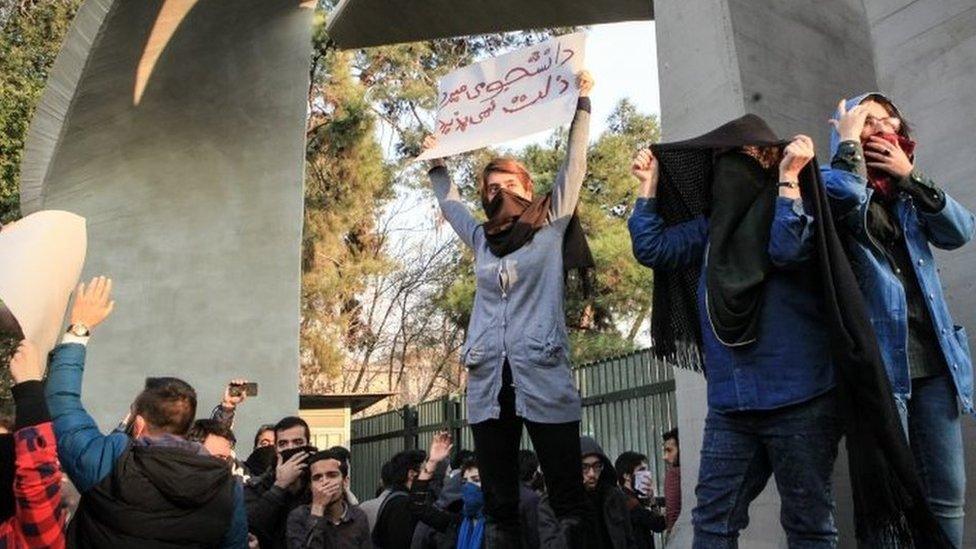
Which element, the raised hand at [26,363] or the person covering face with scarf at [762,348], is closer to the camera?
the person covering face with scarf at [762,348]

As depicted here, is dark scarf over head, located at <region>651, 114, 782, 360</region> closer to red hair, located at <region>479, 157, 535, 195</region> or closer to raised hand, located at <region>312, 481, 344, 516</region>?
red hair, located at <region>479, 157, 535, 195</region>

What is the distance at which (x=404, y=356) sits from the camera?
29016 millimetres

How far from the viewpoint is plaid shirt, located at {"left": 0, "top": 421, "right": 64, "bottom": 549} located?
252cm

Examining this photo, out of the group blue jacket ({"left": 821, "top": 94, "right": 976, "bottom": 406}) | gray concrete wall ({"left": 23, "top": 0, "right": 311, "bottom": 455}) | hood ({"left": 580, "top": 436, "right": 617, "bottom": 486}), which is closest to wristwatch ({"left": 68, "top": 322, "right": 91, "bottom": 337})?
blue jacket ({"left": 821, "top": 94, "right": 976, "bottom": 406})

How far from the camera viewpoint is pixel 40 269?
2.67 m

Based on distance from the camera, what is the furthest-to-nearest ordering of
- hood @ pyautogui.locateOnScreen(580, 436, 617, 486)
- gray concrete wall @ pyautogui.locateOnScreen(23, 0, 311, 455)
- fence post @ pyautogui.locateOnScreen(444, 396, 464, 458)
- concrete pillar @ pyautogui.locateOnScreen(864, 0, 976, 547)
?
fence post @ pyautogui.locateOnScreen(444, 396, 464, 458), gray concrete wall @ pyautogui.locateOnScreen(23, 0, 311, 455), hood @ pyautogui.locateOnScreen(580, 436, 617, 486), concrete pillar @ pyautogui.locateOnScreen(864, 0, 976, 547)

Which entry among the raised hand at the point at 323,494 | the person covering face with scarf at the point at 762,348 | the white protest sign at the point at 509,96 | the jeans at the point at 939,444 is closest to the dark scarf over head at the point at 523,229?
the white protest sign at the point at 509,96

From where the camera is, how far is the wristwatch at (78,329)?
2910mm

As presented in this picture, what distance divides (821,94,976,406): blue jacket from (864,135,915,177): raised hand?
9 cm

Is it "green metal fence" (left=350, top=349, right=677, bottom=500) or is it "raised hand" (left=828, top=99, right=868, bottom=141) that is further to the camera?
"green metal fence" (left=350, top=349, right=677, bottom=500)

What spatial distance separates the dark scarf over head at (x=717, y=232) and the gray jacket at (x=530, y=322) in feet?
1.36

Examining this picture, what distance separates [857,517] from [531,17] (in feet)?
20.5

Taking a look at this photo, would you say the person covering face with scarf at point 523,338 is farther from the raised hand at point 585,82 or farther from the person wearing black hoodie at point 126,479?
the person wearing black hoodie at point 126,479

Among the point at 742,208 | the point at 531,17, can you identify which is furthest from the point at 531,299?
the point at 531,17
